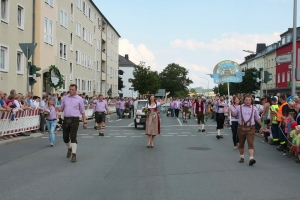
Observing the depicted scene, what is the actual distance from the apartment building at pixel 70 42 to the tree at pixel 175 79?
210ft

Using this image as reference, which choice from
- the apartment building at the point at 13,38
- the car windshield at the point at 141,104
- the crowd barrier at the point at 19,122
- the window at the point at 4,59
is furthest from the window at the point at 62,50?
the crowd barrier at the point at 19,122

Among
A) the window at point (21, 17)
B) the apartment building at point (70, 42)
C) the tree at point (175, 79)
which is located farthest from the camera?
the tree at point (175, 79)

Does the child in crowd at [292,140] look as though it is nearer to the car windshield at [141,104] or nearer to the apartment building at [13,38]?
the car windshield at [141,104]

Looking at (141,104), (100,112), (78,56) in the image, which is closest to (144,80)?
(78,56)

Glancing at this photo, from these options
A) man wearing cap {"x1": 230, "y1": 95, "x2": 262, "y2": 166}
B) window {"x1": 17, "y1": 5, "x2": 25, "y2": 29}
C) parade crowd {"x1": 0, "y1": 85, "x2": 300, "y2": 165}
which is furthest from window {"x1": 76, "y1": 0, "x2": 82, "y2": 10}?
man wearing cap {"x1": 230, "y1": 95, "x2": 262, "y2": 166}

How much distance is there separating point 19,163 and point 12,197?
3829 mm

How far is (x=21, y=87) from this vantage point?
95.2ft

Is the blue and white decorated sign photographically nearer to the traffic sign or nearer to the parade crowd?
the parade crowd

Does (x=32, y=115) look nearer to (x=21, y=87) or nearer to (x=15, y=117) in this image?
(x=15, y=117)

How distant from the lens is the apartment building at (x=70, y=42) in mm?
29002

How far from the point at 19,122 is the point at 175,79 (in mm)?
127629

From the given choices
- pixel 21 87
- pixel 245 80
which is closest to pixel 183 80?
pixel 245 80

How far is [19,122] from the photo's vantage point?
55.9ft

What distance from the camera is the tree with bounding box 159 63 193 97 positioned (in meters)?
142
